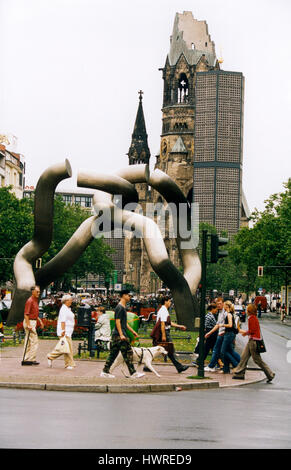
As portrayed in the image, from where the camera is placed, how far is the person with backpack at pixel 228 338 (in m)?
20.7

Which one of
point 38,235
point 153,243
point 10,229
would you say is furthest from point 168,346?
point 10,229

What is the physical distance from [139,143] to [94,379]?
149 metres

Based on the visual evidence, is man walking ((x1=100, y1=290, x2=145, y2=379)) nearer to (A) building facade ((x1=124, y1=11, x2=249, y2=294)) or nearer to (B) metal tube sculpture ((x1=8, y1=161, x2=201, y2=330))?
(B) metal tube sculpture ((x1=8, y1=161, x2=201, y2=330))

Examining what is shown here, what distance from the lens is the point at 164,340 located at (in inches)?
797

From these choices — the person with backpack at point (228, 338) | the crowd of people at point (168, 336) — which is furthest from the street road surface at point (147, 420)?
the person with backpack at point (228, 338)

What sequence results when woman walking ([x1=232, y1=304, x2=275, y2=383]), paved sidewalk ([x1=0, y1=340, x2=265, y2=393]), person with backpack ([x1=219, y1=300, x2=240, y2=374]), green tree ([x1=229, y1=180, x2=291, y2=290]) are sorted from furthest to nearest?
1. green tree ([x1=229, y1=180, x2=291, y2=290])
2. person with backpack ([x1=219, y1=300, x2=240, y2=374])
3. woman walking ([x1=232, y1=304, x2=275, y2=383])
4. paved sidewalk ([x1=0, y1=340, x2=265, y2=393])

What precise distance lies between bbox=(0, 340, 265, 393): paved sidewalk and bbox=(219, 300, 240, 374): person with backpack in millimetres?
334

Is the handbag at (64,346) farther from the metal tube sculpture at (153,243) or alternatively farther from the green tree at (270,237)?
the green tree at (270,237)

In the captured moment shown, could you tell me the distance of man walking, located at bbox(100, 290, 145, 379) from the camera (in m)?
17.7

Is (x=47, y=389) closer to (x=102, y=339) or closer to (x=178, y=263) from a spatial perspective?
(x=102, y=339)

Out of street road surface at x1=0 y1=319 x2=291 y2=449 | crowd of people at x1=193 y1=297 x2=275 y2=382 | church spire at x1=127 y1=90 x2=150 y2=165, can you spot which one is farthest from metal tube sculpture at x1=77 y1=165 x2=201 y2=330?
church spire at x1=127 y1=90 x2=150 y2=165

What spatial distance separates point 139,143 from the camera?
165m

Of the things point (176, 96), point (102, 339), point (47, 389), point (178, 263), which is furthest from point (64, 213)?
point (47, 389)

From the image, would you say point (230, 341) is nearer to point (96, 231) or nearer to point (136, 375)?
point (136, 375)
